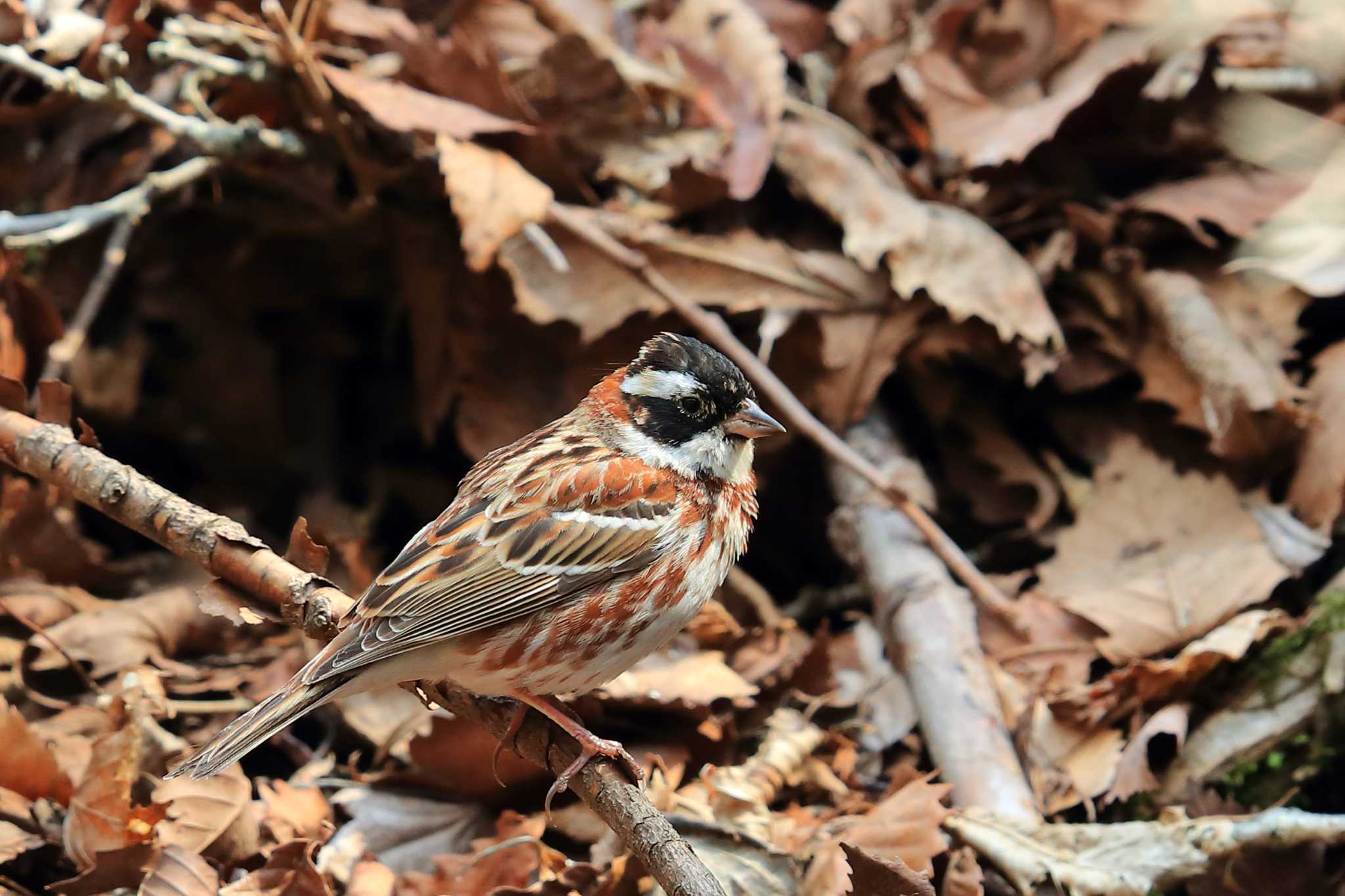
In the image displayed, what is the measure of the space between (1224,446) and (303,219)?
339cm

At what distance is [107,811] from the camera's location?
3.19 metres

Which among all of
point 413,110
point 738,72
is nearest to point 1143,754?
point 738,72

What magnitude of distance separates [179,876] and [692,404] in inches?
65.8

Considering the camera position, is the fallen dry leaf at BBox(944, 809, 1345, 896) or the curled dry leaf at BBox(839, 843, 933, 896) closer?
the curled dry leaf at BBox(839, 843, 933, 896)

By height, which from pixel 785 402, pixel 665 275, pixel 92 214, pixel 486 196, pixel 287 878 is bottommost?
pixel 287 878

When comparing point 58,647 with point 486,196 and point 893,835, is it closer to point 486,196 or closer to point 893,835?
point 486,196

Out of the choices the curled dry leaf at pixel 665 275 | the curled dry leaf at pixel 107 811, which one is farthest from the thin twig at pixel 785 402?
the curled dry leaf at pixel 107 811

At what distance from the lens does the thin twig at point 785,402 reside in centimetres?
423

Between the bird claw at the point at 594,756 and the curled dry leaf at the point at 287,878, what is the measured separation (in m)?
0.59

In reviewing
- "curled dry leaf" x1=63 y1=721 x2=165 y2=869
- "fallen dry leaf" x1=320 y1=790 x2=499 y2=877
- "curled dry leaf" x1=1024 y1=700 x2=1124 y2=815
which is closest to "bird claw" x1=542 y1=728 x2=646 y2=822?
"fallen dry leaf" x1=320 y1=790 x2=499 y2=877

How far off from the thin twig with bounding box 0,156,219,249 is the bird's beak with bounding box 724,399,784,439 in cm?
236

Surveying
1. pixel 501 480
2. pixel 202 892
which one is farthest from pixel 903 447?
pixel 202 892

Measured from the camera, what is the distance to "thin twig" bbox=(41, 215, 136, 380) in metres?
4.42

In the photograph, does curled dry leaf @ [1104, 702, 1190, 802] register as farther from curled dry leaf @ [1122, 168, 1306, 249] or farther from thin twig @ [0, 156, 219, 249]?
thin twig @ [0, 156, 219, 249]
